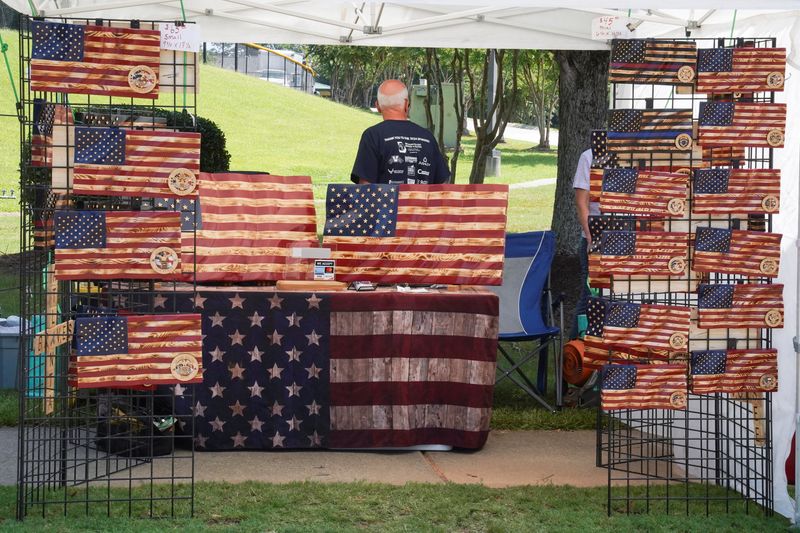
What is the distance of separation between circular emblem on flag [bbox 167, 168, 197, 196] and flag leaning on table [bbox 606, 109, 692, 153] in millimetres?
1848

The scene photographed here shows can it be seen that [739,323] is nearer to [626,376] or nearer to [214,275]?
[626,376]

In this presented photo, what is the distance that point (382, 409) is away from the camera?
235 inches

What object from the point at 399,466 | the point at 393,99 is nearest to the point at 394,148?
the point at 393,99

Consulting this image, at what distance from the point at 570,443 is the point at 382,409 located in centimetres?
116

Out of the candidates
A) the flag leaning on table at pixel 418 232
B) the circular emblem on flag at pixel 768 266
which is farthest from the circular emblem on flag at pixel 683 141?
the flag leaning on table at pixel 418 232

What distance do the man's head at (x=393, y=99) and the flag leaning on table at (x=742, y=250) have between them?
2416mm

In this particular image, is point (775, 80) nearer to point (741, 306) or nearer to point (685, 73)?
point (685, 73)

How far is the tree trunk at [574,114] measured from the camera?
34.8ft

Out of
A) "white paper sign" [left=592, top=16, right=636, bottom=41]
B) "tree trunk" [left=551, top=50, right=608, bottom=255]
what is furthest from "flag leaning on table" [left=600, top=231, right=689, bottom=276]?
"tree trunk" [left=551, top=50, right=608, bottom=255]

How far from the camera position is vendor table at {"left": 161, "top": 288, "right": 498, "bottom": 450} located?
19.3 ft

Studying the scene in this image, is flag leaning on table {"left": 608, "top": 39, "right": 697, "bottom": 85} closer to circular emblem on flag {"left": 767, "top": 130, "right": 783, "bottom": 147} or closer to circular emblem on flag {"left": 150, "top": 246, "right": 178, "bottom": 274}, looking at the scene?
circular emblem on flag {"left": 767, "top": 130, "right": 783, "bottom": 147}

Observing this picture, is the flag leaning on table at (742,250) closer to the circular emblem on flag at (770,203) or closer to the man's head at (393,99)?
the circular emblem on flag at (770,203)

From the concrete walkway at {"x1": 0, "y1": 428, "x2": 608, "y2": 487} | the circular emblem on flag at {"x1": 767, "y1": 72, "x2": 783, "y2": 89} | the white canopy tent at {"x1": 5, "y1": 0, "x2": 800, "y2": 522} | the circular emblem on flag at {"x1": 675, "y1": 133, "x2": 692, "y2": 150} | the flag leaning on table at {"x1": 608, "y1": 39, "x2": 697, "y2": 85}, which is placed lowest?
the concrete walkway at {"x1": 0, "y1": 428, "x2": 608, "y2": 487}

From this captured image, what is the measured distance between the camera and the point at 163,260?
4.62m
